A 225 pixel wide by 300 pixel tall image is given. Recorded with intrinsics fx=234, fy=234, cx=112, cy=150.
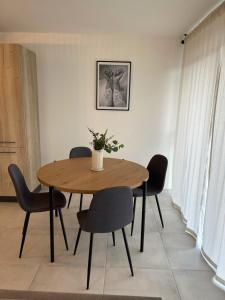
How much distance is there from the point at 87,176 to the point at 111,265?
86cm

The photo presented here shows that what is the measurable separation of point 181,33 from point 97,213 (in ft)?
9.61

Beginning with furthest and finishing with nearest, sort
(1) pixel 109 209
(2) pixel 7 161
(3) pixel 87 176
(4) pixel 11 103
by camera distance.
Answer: (2) pixel 7 161 < (4) pixel 11 103 < (3) pixel 87 176 < (1) pixel 109 209

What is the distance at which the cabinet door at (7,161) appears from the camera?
333cm

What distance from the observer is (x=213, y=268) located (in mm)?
2160

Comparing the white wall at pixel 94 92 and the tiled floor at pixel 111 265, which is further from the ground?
the white wall at pixel 94 92

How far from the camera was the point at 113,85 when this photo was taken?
3.69 meters

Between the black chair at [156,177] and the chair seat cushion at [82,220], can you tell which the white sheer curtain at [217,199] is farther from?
the chair seat cushion at [82,220]

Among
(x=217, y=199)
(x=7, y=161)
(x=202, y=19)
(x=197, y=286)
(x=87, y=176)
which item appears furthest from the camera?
(x=7, y=161)

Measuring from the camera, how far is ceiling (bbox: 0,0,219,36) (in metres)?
2.39

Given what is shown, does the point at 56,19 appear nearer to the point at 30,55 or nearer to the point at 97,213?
the point at 30,55

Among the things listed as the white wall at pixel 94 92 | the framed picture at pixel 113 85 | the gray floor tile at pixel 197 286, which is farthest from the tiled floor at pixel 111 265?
the framed picture at pixel 113 85

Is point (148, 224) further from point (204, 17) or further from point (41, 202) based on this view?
point (204, 17)

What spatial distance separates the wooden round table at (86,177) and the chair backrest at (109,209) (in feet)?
0.50

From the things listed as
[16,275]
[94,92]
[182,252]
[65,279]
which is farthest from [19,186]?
[94,92]
